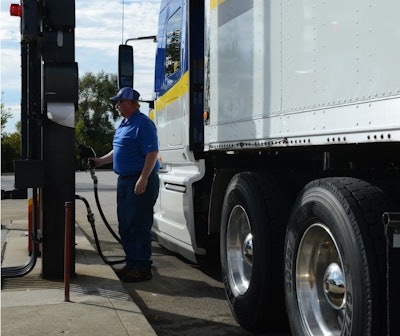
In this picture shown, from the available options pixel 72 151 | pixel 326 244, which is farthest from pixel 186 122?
pixel 326 244

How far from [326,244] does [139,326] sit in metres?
1.57

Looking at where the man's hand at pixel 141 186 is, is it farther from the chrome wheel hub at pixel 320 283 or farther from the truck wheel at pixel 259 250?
the chrome wheel hub at pixel 320 283

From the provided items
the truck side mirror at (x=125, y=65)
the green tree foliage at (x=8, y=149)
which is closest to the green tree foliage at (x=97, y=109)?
the green tree foliage at (x=8, y=149)

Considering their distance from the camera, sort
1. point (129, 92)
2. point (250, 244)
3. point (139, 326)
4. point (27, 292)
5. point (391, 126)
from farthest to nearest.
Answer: point (129, 92), point (27, 292), point (250, 244), point (139, 326), point (391, 126)

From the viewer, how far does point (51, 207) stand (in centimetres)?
625

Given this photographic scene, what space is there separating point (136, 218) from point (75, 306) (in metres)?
1.60

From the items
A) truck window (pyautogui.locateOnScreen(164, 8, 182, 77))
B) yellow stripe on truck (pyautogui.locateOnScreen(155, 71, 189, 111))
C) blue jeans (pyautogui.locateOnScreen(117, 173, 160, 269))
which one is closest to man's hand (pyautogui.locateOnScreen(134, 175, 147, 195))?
blue jeans (pyautogui.locateOnScreen(117, 173, 160, 269))

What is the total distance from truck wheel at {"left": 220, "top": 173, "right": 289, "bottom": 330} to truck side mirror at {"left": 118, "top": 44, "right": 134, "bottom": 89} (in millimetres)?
3395

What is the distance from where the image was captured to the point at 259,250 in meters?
4.54

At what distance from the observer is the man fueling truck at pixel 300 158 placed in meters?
3.11

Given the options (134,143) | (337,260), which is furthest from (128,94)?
(337,260)

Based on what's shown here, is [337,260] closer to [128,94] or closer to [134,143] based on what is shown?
[134,143]

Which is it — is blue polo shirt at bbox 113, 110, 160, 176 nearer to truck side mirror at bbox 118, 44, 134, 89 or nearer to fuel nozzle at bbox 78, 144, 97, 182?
fuel nozzle at bbox 78, 144, 97, 182

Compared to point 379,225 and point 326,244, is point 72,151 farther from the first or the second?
point 379,225
